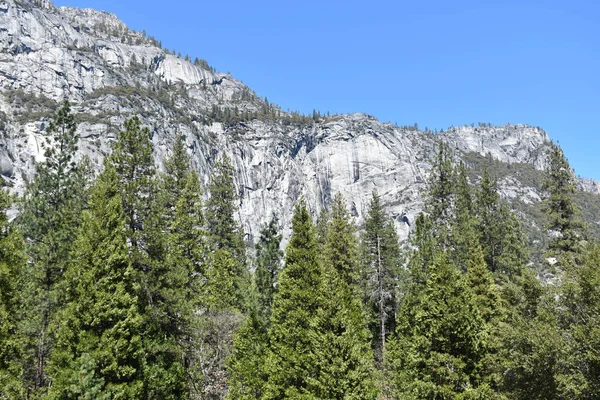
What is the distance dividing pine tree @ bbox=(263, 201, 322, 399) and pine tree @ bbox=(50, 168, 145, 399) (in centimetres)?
649

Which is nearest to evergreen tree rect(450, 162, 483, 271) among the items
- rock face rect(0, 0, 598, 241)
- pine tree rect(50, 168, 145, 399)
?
pine tree rect(50, 168, 145, 399)

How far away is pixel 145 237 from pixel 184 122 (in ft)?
542

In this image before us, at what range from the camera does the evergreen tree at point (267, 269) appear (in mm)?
30945

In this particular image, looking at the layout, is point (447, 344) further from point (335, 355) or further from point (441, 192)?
point (441, 192)

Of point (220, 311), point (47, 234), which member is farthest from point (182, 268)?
point (47, 234)

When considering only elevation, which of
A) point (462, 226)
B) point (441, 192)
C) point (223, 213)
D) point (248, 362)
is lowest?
point (248, 362)

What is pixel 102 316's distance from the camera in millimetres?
15242

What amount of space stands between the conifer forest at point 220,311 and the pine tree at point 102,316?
5cm

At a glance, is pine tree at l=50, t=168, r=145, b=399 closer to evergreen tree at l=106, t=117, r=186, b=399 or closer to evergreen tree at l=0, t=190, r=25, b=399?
evergreen tree at l=0, t=190, r=25, b=399

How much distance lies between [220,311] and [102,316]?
10399 millimetres

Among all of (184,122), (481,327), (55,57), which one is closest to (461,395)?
(481,327)

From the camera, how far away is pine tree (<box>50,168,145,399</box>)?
1483 centimetres

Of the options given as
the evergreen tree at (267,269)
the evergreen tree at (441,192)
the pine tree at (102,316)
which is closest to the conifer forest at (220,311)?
the pine tree at (102,316)

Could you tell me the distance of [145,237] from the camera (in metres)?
19.6
